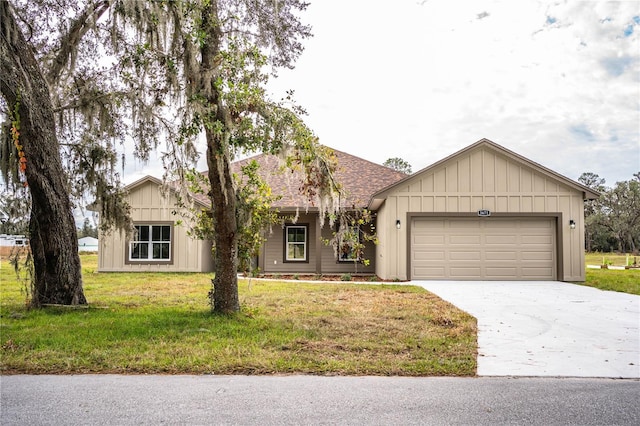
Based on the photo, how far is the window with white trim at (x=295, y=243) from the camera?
1734 centimetres

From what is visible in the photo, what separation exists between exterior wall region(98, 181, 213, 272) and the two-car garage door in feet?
24.7

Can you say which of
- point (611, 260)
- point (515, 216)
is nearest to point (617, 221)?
point (611, 260)

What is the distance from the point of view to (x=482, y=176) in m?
14.3

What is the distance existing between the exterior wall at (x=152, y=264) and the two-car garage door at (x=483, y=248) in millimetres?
7523

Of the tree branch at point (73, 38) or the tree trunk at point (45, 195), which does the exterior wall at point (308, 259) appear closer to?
the tree trunk at point (45, 195)

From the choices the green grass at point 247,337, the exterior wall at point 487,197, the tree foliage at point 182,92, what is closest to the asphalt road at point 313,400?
the green grass at point 247,337

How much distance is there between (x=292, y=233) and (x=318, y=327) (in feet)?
35.5

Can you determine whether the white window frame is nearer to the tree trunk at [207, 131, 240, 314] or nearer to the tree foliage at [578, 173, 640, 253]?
the tree trunk at [207, 131, 240, 314]

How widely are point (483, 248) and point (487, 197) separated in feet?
4.98

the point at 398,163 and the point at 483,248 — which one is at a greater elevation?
the point at 398,163

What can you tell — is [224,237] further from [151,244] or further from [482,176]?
[151,244]

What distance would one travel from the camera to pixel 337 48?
11.5 m

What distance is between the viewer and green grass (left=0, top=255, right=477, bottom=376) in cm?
473

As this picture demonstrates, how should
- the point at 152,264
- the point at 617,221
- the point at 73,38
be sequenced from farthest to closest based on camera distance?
the point at 617,221, the point at 152,264, the point at 73,38
